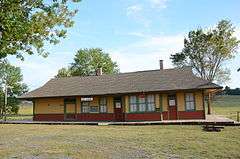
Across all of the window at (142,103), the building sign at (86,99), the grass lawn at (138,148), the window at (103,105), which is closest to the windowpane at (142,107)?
the window at (142,103)

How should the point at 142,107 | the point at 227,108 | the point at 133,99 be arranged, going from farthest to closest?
the point at 227,108 < the point at 133,99 < the point at 142,107

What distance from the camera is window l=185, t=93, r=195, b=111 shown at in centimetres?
2997

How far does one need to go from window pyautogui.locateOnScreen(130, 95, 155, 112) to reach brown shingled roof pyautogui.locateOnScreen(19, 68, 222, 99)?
781mm

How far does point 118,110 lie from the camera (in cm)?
3262

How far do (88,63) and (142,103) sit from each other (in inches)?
1701

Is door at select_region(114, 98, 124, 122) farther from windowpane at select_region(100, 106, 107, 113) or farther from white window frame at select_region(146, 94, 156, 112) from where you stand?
white window frame at select_region(146, 94, 156, 112)

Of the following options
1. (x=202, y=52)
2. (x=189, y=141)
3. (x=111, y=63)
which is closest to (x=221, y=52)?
(x=202, y=52)

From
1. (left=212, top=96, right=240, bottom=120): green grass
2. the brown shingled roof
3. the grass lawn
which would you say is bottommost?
the grass lawn

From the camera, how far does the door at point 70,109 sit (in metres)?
34.6

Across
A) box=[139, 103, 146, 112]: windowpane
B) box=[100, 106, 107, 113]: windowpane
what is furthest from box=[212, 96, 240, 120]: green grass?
box=[100, 106, 107, 113]: windowpane

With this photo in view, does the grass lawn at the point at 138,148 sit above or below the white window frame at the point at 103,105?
below

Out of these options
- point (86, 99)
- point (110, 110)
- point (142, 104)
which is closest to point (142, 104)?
point (142, 104)

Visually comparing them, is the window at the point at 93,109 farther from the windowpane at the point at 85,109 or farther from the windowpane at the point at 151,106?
the windowpane at the point at 151,106

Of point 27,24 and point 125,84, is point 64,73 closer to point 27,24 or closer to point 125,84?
point 125,84
